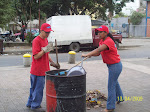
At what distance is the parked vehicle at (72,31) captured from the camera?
677 inches

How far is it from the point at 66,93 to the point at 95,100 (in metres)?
1.70

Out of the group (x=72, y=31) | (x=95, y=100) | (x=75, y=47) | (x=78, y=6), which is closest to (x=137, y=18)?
(x=78, y=6)

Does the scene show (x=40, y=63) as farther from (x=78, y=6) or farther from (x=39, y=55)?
(x=78, y=6)

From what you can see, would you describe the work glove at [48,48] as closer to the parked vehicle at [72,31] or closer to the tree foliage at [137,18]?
the parked vehicle at [72,31]

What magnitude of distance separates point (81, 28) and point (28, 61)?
8.16 metres

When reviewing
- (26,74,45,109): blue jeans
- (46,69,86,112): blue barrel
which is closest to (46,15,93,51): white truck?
(26,74,45,109): blue jeans

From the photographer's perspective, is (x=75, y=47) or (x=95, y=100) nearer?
(x=95, y=100)

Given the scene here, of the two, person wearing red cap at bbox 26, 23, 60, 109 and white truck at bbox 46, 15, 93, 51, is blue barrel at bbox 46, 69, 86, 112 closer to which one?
person wearing red cap at bbox 26, 23, 60, 109

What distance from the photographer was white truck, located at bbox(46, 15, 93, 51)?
678 inches

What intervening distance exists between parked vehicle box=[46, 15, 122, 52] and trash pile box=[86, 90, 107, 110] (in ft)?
39.4

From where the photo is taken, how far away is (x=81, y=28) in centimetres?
1759

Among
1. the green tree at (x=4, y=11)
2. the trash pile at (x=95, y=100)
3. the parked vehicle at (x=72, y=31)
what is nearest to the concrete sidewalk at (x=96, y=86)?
the trash pile at (x=95, y=100)

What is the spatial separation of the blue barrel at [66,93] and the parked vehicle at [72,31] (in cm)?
1358

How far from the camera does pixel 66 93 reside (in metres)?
3.66
